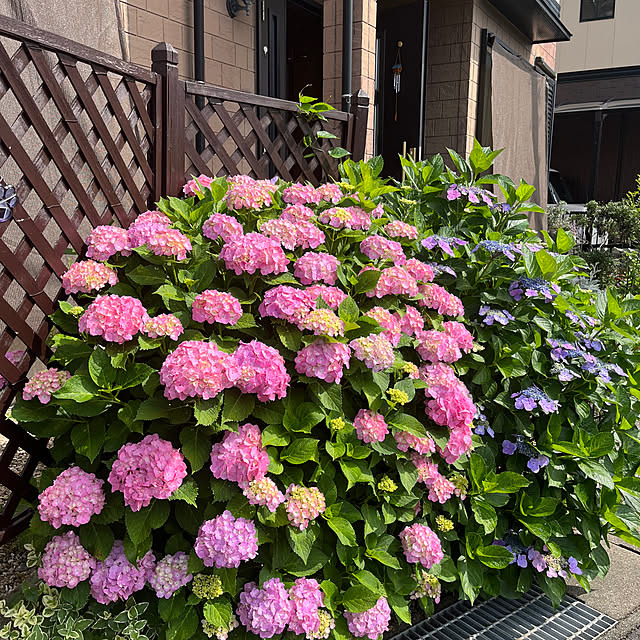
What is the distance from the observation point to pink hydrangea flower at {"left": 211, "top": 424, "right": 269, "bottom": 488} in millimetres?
1632

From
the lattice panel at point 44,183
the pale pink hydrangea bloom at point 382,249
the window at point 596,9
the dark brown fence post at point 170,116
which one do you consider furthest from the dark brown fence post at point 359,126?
the window at point 596,9

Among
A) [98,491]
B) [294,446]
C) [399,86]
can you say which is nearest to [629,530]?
[294,446]

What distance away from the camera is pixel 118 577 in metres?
1.66

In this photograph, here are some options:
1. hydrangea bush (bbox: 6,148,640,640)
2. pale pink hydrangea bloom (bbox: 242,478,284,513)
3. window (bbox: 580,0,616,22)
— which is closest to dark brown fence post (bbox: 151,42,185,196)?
hydrangea bush (bbox: 6,148,640,640)

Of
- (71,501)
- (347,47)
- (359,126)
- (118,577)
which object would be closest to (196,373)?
(71,501)

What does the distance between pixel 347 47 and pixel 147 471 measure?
161 inches

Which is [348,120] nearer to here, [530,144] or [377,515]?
[377,515]

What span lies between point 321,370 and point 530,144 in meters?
7.57

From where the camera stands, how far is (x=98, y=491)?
169 cm

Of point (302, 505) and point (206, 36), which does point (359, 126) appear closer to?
point (206, 36)

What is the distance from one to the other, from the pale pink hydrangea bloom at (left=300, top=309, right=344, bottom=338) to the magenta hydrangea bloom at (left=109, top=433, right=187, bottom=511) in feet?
1.71

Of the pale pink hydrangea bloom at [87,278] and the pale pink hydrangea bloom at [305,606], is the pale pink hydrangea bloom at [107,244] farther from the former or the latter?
the pale pink hydrangea bloom at [305,606]

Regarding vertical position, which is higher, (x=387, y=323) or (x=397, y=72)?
(x=397, y=72)

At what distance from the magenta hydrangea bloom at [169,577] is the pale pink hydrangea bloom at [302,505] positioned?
1.07ft
